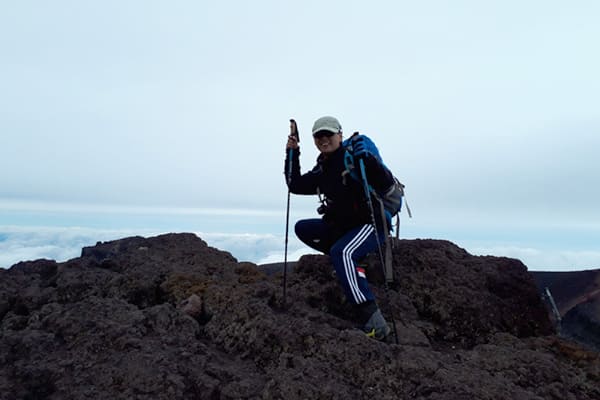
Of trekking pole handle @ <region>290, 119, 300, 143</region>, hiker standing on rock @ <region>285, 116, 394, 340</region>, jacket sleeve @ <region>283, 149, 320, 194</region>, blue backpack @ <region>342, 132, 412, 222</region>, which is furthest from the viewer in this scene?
trekking pole handle @ <region>290, 119, 300, 143</region>

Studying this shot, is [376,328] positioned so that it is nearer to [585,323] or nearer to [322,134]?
[322,134]

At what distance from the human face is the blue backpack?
5.0 inches

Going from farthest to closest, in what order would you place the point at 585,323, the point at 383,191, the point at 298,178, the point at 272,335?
the point at 585,323
the point at 298,178
the point at 383,191
the point at 272,335

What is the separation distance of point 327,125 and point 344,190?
38.1 inches

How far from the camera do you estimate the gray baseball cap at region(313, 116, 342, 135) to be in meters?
6.38

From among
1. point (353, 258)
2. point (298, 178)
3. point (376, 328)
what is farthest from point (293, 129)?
point (376, 328)

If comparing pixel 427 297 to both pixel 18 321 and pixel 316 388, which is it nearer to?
pixel 316 388

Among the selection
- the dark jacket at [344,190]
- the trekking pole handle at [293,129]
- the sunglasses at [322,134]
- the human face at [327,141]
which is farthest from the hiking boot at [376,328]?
the trekking pole handle at [293,129]

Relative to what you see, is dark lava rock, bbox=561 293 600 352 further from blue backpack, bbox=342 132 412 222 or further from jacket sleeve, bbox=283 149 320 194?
jacket sleeve, bbox=283 149 320 194

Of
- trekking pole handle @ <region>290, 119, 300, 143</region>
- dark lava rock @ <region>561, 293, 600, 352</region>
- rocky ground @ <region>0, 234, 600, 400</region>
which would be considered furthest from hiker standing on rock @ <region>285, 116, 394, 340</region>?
dark lava rock @ <region>561, 293, 600, 352</region>

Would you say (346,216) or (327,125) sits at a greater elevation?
(327,125)

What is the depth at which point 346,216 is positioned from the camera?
6.64m

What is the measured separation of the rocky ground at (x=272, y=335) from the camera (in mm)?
4473

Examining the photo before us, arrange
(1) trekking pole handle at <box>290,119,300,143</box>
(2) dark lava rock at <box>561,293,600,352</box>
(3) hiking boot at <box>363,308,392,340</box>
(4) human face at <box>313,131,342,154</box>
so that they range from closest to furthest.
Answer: (3) hiking boot at <box>363,308,392,340</box>
(4) human face at <box>313,131,342,154</box>
(1) trekking pole handle at <box>290,119,300,143</box>
(2) dark lava rock at <box>561,293,600,352</box>
